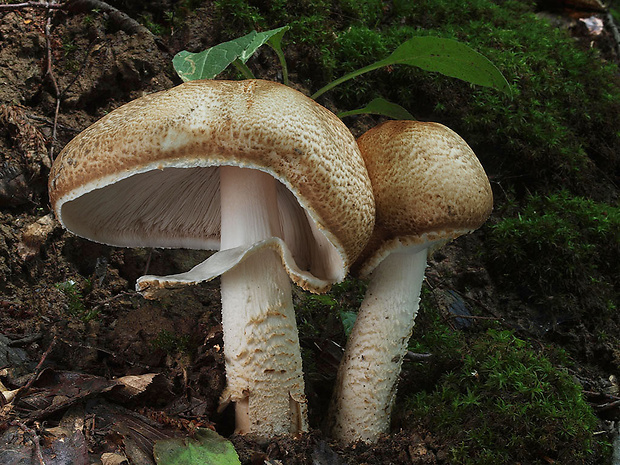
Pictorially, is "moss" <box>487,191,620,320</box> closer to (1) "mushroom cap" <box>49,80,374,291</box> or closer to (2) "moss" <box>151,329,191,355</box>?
(1) "mushroom cap" <box>49,80,374,291</box>

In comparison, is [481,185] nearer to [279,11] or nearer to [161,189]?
[161,189]

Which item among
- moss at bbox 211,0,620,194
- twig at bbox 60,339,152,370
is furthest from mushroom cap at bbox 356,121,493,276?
moss at bbox 211,0,620,194

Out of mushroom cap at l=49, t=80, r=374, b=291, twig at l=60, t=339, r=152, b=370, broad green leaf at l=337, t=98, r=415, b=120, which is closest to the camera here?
mushroom cap at l=49, t=80, r=374, b=291

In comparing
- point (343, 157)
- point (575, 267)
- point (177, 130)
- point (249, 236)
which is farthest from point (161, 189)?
point (575, 267)

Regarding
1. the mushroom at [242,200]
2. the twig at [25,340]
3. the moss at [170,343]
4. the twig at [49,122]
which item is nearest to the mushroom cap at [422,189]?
the mushroom at [242,200]

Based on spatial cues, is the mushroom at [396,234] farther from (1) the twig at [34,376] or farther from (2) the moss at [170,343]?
(1) the twig at [34,376]

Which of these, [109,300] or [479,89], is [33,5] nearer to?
[109,300]
